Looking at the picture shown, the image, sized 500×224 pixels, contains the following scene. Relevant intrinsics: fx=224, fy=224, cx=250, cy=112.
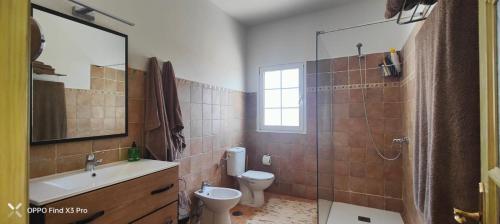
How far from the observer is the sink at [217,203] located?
2.16 m

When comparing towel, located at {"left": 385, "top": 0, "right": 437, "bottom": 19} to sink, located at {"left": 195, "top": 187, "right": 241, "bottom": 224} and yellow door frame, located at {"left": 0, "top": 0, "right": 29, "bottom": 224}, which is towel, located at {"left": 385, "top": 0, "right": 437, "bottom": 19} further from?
sink, located at {"left": 195, "top": 187, "right": 241, "bottom": 224}

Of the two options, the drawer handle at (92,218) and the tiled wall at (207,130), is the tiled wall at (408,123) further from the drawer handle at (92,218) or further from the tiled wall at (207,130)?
the drawer handle at (92,218)

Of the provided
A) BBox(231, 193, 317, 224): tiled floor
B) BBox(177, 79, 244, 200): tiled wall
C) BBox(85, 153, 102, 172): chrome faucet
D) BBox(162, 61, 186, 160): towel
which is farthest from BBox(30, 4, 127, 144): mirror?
BBox(231, 193, 317, 224): tiled floor

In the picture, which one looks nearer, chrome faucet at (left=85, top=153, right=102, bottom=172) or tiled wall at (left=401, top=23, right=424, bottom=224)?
chrome faucet at (left=85, top=153, right=102, bottom=172)

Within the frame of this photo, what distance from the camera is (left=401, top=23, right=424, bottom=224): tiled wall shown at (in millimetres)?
1975

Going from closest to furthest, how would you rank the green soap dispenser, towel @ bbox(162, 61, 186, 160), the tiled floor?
1. the green soap dispenser
2. towel @ bbox(162, 61, 186, 160)
3. the tiled floor

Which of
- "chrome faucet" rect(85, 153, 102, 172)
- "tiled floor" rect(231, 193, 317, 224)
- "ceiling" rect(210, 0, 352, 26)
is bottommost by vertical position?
"tiled floor" rect(231, 193, 317, 224)

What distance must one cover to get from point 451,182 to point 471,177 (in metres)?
0.07

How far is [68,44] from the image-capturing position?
1.50 metres

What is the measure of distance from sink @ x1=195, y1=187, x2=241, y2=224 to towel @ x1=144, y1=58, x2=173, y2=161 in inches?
24.3

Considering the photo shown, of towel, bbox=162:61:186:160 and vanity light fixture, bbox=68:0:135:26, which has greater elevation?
vanity light fixture, bbox=68:0:135:26

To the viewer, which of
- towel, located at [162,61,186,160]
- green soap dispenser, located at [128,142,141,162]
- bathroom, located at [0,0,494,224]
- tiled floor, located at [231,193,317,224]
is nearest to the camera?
bathroom, located at [0,0,494,224]

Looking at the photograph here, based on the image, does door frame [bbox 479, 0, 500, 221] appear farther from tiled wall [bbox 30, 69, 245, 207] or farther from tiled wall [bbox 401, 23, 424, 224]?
tiled wall [bbox 30, 69, 245, 207]

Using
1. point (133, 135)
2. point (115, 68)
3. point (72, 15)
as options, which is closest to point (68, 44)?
point (72, 15)
